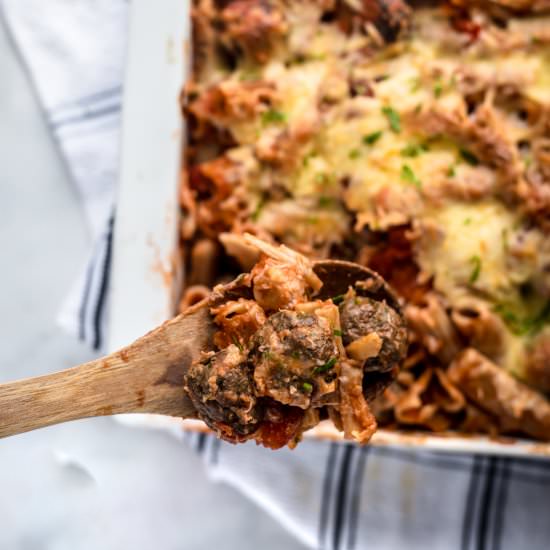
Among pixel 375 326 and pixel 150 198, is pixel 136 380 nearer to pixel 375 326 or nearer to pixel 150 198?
pixel 375 326

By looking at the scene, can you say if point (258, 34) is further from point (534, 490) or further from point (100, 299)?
point (534, 490)

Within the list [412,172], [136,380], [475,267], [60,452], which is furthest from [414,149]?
[60,452]

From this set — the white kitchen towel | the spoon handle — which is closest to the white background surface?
the white kitchen towel

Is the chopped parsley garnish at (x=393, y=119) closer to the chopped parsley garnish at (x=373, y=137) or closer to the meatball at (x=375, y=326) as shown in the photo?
the chopped parsley garnish at (x=373, y=137)

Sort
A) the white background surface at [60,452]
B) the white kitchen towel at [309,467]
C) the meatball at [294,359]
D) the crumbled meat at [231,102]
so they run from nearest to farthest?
the meatball at [294,359] < the crumbled meat at [231,102] < the white kitchen towel at [309,467] < the white background surface at [60,452]

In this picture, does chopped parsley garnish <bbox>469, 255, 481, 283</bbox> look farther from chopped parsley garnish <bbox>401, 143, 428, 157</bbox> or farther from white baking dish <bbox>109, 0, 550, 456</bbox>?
white baking dish <bbox>109, 0, 550, 456</bbox>

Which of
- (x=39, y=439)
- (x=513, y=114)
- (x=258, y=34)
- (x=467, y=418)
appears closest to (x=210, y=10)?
(x=258, y=34)

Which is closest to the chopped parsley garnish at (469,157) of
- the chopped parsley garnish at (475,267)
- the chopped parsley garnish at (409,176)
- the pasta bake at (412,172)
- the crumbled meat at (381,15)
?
the pasta bake at (412,172)

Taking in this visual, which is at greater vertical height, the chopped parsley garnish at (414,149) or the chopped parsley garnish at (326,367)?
the chopped parsley garnish at (414,149)
